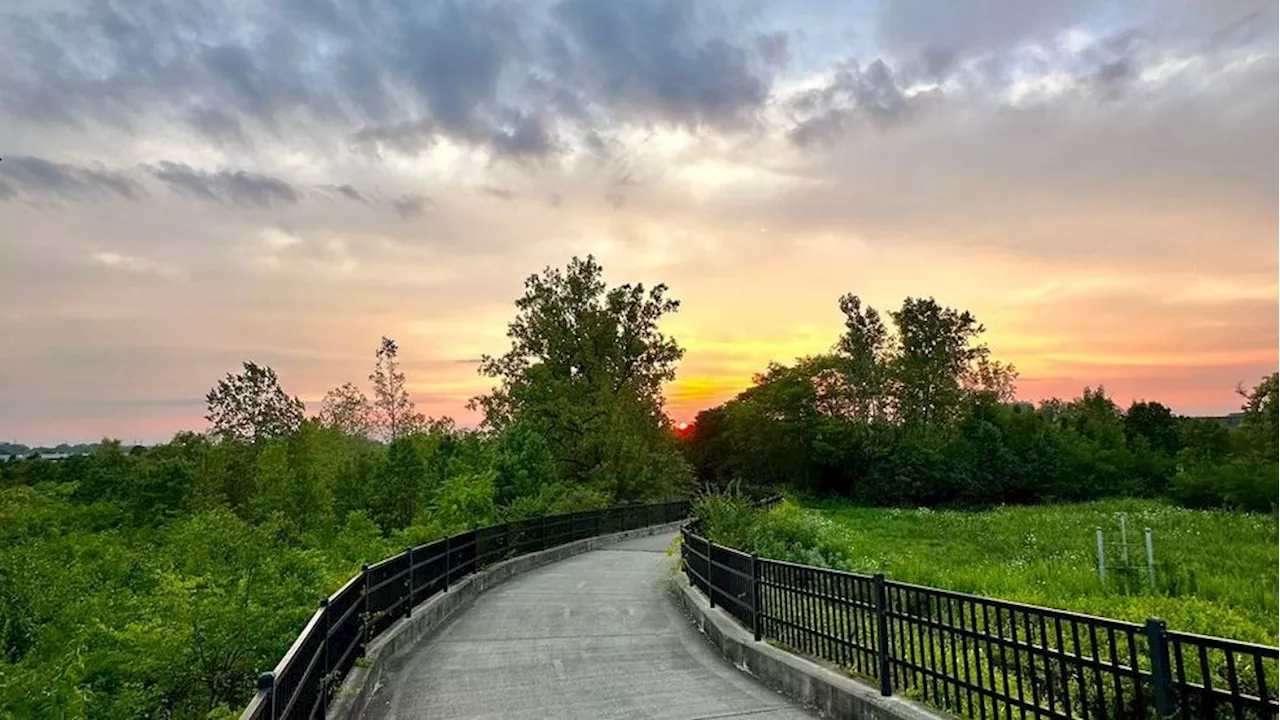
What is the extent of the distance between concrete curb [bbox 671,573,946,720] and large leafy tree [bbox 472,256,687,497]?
2681 centimetres

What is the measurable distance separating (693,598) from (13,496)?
2088cm

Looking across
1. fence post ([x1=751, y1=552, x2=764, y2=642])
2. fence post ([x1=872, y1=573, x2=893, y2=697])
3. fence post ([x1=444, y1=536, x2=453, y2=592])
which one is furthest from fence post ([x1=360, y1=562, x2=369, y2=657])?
fence post ([x1=872, y1=573, x2=893, y2=697])

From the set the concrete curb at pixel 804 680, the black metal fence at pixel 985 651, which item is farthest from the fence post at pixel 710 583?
the black metal fence at pixel 985 651

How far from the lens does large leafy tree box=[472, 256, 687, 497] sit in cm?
3847

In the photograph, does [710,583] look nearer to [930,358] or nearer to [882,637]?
[882,637]

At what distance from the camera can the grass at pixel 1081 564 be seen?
39.4 ft

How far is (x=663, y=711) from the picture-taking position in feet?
22.9

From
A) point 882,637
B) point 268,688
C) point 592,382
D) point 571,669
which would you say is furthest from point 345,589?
point 592,382

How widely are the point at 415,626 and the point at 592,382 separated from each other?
35399 millimetres

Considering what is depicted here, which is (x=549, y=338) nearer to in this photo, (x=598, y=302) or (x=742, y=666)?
(x=598, y=302)

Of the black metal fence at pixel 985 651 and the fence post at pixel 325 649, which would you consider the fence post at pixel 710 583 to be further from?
the fence post at pixel 325 649

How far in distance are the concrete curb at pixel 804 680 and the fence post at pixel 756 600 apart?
0.11m

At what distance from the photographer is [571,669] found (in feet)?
28.5

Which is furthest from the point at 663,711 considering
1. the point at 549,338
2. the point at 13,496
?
the point at 549,338
